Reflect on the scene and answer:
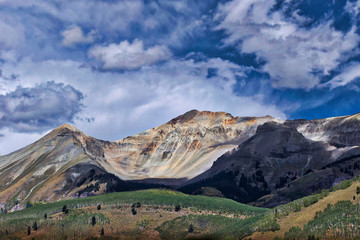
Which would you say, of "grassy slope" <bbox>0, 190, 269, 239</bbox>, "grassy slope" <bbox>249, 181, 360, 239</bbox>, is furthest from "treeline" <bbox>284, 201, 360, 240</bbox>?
"grassy slope" <bbox>0, 190, 269, 239</bbox>

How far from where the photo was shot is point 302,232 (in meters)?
117

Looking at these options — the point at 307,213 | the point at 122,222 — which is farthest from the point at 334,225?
the point at 122,222

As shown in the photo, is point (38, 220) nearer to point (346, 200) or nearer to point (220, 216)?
point (220, 216)

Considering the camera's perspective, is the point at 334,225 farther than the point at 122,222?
No

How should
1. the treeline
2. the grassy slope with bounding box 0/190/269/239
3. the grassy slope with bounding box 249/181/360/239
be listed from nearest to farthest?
the treeline
the grassy slope with bounding box 249/181/360/239
the grassy slope with bounding box 0/190/269/239

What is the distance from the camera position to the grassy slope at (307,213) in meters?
125

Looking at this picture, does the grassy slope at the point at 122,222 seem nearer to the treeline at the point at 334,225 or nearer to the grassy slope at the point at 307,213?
the grassy slope at the point at 307,213

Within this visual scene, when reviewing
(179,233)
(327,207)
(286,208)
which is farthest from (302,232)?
(179,233)

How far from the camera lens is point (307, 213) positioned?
13025 centimetres

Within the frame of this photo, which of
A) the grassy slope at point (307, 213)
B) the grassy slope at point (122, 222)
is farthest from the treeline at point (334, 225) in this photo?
the grassy slope at point (122, 222)

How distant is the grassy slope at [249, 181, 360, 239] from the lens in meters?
125

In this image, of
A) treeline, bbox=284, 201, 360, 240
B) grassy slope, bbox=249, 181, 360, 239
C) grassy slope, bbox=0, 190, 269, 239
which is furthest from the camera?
grassy slope, bbox=0, 190, 269, 239

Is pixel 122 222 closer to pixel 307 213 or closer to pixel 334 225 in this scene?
pixel 307 213

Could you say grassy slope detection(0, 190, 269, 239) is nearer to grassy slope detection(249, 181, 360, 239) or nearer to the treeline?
grassy slope detection(249, 181, 360, 239)
